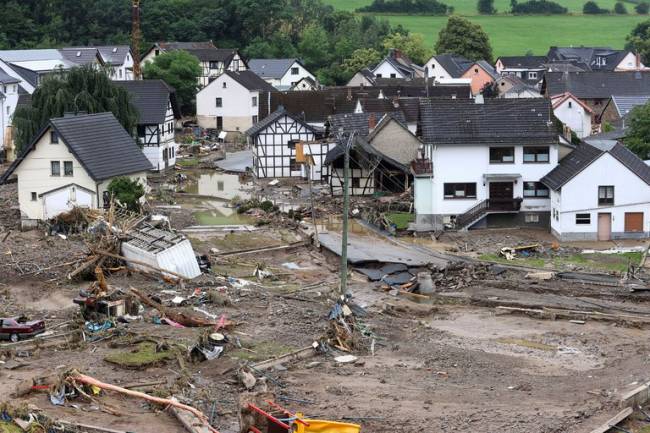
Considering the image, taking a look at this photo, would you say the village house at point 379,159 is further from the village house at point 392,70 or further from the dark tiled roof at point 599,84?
the village house at point 392,70

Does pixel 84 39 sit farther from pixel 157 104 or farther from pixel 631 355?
pixel 631 355

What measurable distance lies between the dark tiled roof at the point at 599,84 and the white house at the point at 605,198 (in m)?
35.6

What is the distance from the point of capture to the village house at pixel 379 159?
5166 centimetres

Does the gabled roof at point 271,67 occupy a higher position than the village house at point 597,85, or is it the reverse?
the gabled roof at point 271,67

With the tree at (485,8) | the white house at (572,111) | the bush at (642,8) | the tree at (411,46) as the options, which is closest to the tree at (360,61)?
the tree at (411,46)

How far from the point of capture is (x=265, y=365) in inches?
1017

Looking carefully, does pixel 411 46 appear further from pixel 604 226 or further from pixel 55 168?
pixel 604 226

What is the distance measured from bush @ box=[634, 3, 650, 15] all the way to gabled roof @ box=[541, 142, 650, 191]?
122m

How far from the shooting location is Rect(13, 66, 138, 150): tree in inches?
2090

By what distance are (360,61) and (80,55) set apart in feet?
90.3

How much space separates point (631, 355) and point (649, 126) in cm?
2253

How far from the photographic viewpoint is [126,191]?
43.5 metres

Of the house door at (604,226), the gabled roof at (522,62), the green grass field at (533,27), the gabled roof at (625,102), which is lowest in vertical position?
the house door at (604,226)

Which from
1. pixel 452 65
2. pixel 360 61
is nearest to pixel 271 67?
pixel 360 61
